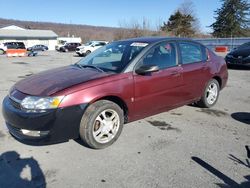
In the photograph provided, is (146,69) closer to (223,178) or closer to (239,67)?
(223,178)

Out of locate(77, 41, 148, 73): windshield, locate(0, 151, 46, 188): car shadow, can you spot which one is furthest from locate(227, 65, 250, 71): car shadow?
locate(0, 151, 46, 188): car shadow

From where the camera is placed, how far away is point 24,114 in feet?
11.2

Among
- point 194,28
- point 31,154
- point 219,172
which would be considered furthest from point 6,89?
point 194,28

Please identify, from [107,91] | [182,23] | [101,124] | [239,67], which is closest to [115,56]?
[107,91]

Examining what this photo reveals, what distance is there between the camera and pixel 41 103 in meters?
3.41

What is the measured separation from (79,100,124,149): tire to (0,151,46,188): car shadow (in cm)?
77

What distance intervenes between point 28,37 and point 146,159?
65.9 m

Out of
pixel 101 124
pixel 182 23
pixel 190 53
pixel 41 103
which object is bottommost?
pixel 101 124

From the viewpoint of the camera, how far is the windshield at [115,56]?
167 inches

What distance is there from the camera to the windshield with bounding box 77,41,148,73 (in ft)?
13.9

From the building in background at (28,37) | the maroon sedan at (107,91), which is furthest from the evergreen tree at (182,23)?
the maroon sedan at (107,91)

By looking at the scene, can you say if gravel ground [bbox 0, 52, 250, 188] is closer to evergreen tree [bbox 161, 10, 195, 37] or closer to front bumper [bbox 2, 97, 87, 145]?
front bumper [bbox 2, 97, 87, 145]

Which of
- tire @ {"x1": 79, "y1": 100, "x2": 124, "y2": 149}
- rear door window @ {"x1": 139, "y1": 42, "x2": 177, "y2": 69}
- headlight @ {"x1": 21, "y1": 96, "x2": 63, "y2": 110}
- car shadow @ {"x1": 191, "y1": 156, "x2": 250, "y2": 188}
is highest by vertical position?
rear door window @ {"x1": 139, "y1": 42, "x2": 177, "y2": 69}

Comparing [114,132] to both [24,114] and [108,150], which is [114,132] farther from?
[24,114]
